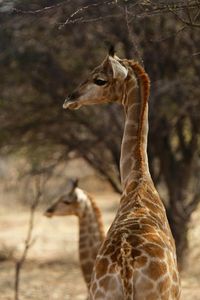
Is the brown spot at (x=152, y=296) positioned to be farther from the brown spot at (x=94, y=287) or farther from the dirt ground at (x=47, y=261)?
the dirt ground at (x=47, y=261)

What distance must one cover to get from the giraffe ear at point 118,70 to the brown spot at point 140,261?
201cm

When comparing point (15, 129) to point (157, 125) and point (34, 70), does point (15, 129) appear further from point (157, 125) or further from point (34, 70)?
point (157, 125)

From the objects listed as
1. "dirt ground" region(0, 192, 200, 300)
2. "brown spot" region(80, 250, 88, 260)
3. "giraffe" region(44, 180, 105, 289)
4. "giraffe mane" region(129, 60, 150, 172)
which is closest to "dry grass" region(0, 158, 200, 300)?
"dirt ground" region(0, 192, 200, 300)

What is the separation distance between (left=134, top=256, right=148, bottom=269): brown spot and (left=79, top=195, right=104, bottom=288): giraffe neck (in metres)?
3.42

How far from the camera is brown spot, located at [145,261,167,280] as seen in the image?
5.48 meters

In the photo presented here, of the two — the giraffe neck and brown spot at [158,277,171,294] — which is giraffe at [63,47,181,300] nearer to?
brown spot at [158,277,171,294]

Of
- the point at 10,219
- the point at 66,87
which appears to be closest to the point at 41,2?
the point at 66,87

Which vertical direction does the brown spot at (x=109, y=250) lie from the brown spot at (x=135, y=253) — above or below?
below

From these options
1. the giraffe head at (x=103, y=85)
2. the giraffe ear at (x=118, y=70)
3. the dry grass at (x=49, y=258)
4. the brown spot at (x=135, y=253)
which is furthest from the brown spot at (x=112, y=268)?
the dry grass at (x=49, y=258)

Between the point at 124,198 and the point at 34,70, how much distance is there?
21.2 feet

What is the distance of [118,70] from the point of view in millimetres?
7109

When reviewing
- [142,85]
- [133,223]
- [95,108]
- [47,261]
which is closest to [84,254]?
[142,85]

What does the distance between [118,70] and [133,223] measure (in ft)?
5.17

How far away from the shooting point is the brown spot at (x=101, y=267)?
5535 millimetres
